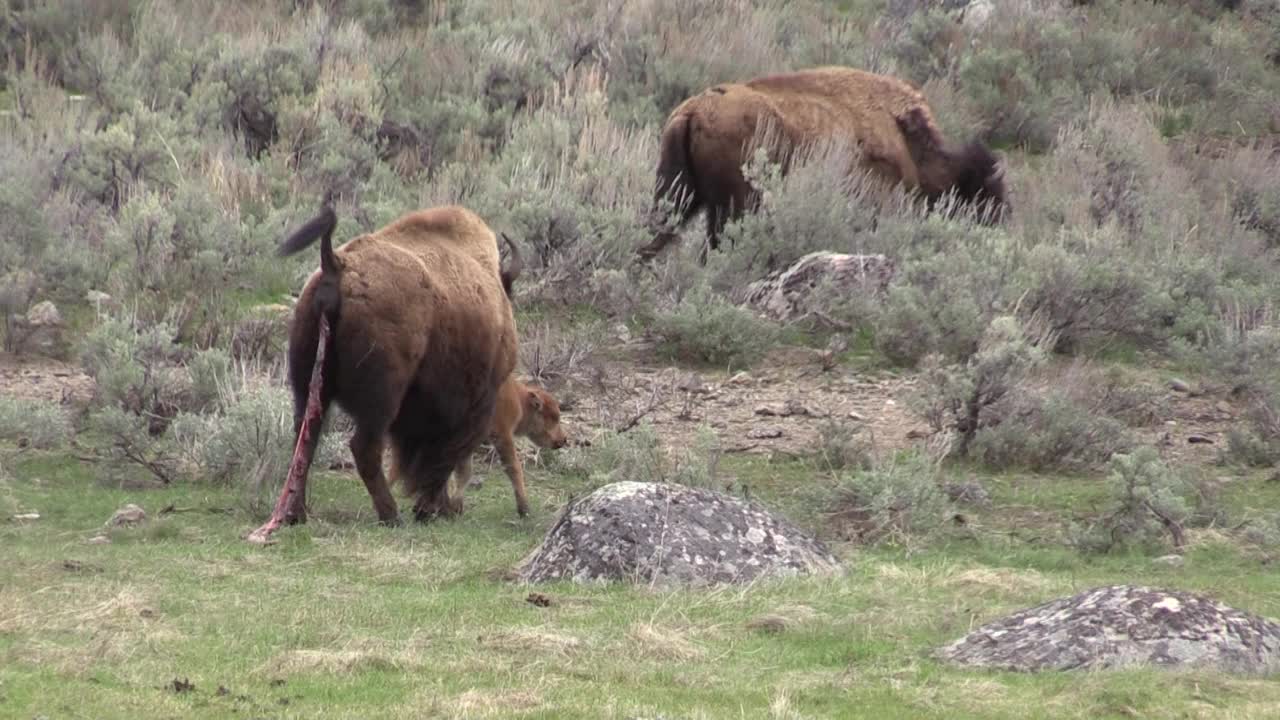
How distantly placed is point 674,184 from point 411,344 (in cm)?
719

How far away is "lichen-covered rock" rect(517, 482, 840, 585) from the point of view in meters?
8.40

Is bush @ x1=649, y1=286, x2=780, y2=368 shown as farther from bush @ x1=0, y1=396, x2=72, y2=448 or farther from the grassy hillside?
bush @ x1=0, y1=396, x2=72, y2=448

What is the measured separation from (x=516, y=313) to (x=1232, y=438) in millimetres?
5562

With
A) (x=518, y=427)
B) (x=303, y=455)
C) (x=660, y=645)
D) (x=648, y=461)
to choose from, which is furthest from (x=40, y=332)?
(x=660, y=645)

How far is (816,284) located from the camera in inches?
607

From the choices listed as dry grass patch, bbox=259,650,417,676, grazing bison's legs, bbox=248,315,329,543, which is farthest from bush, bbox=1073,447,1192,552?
dry grass patch, bbox=259,650,417,676

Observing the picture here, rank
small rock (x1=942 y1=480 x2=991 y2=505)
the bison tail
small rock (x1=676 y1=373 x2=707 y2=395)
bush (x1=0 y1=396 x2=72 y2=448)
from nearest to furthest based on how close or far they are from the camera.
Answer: small rock (x1=942 y1=480 x2=991 y2=505) → bush (x1=0 y1=396 x2=72 y2=448) → small rock (x1=676 y1=373 x2=707 y2=395) → the bison tail

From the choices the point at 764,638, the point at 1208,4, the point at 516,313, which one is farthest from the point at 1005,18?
the point at 764,638

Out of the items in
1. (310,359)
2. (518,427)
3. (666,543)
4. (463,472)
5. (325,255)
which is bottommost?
(518,427)

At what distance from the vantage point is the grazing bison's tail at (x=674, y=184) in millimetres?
16234

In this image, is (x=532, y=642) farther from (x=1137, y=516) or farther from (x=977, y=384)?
(x=977, y=384)

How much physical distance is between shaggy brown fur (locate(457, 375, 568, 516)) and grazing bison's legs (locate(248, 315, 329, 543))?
3.77 feet

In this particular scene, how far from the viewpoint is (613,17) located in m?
23.5

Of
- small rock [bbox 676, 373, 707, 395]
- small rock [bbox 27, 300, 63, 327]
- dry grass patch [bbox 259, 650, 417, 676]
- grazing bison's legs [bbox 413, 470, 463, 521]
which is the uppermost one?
dry grass patch [bbox 259, 650, 417, 676]
